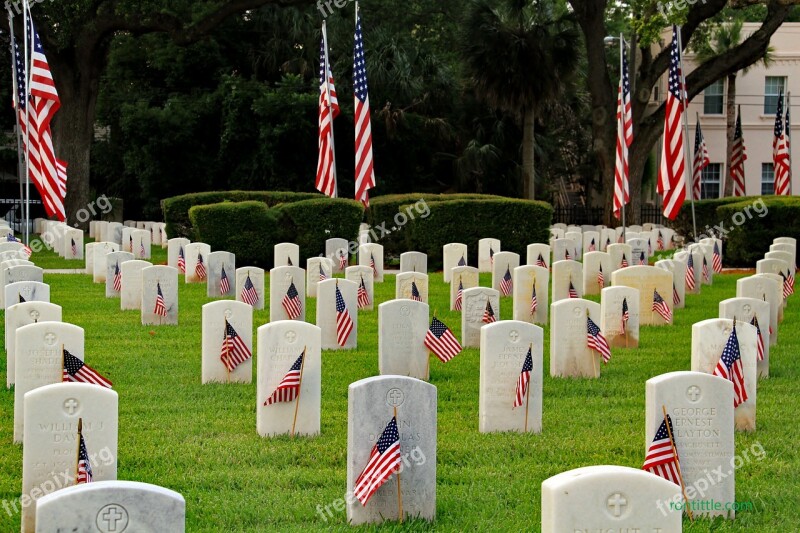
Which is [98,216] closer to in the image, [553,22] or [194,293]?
[553,22]

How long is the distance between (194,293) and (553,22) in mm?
18739

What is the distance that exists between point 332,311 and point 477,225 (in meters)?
11.5

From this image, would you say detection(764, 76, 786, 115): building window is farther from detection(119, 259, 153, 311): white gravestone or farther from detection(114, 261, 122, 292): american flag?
detection(119, 259, 153, 311): white gravestone

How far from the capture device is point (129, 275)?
55.0 ft

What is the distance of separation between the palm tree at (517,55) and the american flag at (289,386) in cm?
2553

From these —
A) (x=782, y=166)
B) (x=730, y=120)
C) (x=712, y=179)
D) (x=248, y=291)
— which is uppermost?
(x=730, y=120)

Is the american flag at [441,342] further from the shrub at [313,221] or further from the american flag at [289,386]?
the shrub at [313,221]

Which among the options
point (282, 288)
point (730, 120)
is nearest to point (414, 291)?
point (282, 288)

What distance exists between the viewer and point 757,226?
25.4 meters

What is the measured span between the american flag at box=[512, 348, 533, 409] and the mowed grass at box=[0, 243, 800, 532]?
0.96 ft

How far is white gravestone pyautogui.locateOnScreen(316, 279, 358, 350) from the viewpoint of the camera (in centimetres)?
1322

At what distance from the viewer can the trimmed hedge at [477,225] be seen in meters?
24.4

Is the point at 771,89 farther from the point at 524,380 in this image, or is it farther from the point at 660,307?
the point at 524,380

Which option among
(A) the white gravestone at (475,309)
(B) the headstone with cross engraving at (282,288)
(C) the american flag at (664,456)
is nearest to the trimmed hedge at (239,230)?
(B) the headstone with cross engraving at (282,288)
